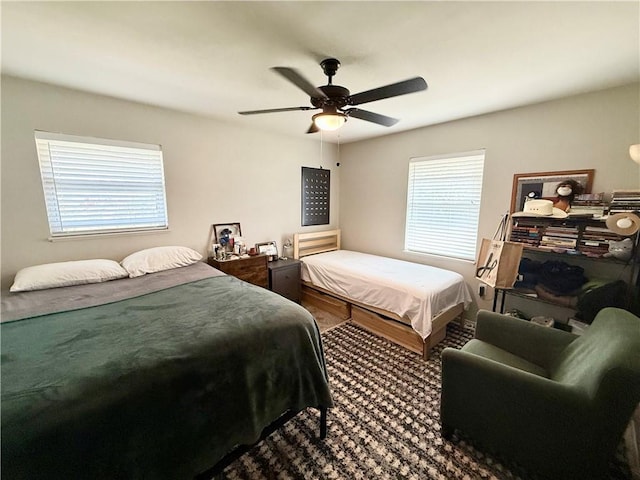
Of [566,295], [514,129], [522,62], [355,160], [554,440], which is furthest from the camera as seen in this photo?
[355,160]

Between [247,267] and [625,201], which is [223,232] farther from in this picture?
[625,201]

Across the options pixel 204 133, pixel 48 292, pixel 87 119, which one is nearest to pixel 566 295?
pixel 204 133

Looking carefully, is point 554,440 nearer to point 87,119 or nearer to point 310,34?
point 310,34

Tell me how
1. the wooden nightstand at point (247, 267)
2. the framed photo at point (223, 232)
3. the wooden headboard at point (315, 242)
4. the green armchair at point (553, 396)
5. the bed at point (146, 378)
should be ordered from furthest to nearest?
1. the wooden headboard at point (315, 242)
2. the framed photo at point (223, 232)
3. the wooden nightstand at point (247, 267)
4. the green armchair at point (553, 396)
5. the bed at point (146, 378)

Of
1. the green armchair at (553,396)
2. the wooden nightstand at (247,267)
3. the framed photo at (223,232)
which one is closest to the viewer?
the green armchair at (553,396)

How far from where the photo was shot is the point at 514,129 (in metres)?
2.67

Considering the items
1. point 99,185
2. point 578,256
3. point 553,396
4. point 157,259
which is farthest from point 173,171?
point 578,256

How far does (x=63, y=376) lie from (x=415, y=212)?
365 centimetres

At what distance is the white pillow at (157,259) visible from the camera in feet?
7.88

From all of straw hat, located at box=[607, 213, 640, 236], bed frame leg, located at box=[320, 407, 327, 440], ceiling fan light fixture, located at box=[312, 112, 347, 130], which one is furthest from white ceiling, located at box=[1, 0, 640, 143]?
bed frame leg, located at box=[320, 407, 327, 440]

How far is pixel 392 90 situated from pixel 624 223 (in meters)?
1.97

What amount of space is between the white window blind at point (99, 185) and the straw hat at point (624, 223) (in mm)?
4058

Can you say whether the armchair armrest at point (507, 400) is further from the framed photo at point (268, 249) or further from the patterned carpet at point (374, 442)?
the framed photo at point (268, 249)

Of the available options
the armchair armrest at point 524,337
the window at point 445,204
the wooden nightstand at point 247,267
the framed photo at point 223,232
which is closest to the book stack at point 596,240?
the armchair armrest at point 524,337
